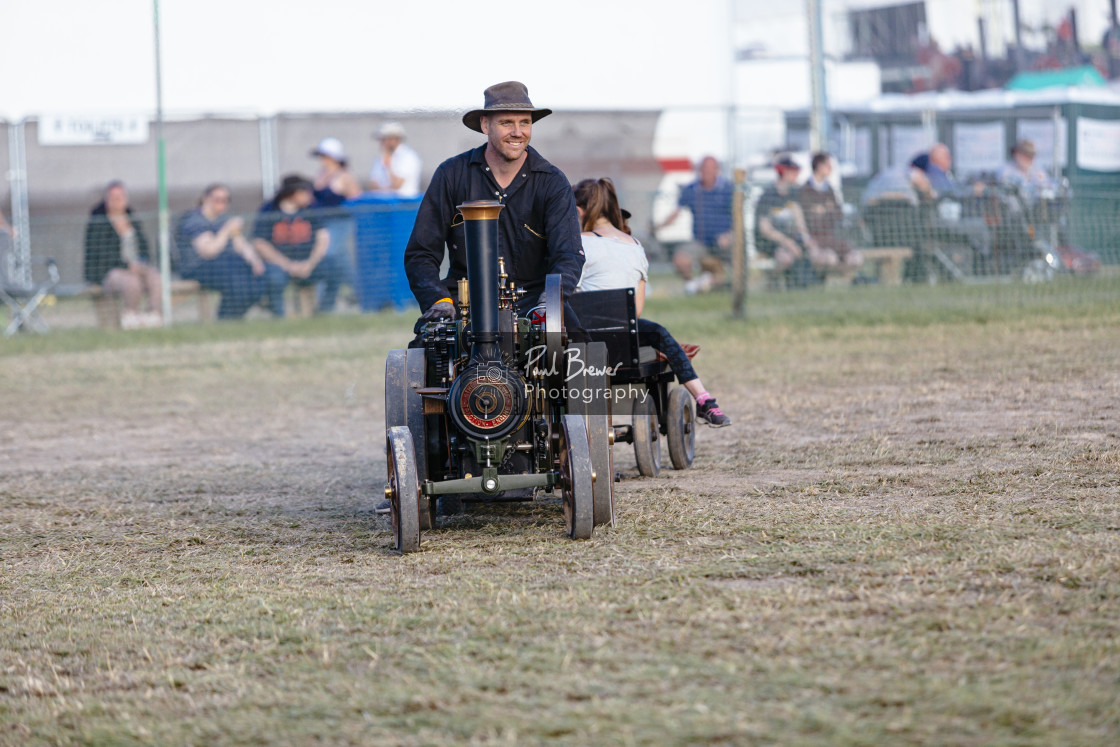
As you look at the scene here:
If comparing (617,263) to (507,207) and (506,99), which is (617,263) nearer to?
(507,207)

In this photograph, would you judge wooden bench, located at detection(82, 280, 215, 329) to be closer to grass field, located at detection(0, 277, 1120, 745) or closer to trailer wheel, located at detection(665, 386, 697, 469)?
grass field, located at detection(0, 277, 1120, 745)

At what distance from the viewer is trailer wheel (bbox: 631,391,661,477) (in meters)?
6.52

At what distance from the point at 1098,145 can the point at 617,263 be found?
48.5ft

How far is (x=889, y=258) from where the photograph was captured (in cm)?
1594

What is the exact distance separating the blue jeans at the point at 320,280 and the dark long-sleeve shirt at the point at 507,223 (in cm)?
1106

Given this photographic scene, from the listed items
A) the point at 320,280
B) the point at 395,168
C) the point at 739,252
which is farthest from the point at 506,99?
the point at 395,168

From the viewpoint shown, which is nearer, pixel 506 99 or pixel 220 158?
pixel 506 99

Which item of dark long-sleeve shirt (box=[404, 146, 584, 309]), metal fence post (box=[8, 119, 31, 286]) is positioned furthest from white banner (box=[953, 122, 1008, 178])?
dark long-sleeve shirt (box=[404, 146, 584, 309])

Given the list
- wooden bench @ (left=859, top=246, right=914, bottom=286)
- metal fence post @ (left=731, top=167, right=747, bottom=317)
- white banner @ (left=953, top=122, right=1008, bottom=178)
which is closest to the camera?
metal fence post @ (left=731, top=167, right=747, bottom=317)

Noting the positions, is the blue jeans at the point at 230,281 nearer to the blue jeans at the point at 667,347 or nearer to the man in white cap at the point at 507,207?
the blue jeans at the point at 667,347

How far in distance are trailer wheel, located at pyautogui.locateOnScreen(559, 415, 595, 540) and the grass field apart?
0.08m

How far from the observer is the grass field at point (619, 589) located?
322cm

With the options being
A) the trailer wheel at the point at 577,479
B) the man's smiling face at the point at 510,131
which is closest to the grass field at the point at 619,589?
the trailer wheel at the point at 577,479

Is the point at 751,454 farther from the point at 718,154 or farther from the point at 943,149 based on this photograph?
the point at 718,154
